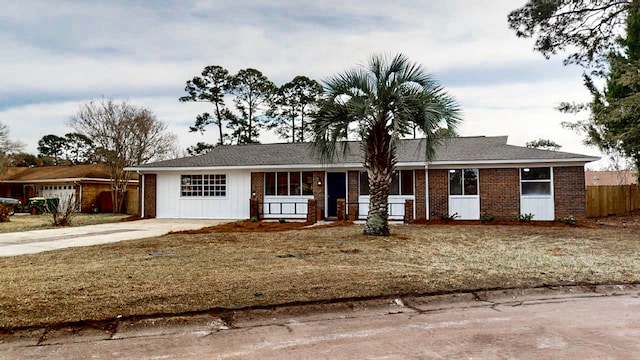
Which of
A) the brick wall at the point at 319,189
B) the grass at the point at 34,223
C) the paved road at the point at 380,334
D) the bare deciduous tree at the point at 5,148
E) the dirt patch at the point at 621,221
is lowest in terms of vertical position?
the paved road at the point at 380,334

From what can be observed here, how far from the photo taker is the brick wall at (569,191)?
1587 cm

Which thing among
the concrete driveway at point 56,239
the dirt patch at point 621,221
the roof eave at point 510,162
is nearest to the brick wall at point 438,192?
the roof eave at point 510,162

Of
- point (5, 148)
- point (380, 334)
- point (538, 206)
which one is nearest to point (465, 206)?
point (538, 206)

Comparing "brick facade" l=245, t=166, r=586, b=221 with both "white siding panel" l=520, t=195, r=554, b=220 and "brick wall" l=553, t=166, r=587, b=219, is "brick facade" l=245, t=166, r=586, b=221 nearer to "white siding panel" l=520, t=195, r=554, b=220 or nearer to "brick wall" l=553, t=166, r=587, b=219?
"brick wall" l=553, t=166, r=587, b=219

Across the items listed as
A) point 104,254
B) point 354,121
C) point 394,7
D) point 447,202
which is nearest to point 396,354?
point 104,254

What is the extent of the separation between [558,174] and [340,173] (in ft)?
27.4

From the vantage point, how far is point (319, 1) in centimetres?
1350

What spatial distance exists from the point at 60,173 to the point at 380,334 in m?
31.6

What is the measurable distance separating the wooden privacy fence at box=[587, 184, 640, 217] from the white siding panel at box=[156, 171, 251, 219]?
618 inches

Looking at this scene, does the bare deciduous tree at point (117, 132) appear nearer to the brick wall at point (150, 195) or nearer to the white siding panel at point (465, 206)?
the brick wall at point (150, 195)

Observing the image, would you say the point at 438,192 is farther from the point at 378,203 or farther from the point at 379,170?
the point at 379,170

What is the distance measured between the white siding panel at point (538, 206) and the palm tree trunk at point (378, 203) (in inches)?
303

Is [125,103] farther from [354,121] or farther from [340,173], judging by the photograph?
[354,121]

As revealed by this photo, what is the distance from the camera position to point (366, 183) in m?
17.8
